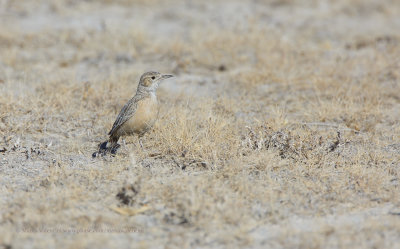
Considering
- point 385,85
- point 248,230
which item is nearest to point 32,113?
point 248,230

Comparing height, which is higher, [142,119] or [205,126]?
[142,119]

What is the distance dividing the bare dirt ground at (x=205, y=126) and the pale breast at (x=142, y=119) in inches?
10.3

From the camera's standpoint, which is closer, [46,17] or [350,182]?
[350,182]

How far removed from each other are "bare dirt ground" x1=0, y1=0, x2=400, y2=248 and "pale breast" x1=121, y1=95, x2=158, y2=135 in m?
0.26

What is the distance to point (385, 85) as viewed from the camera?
376 inches

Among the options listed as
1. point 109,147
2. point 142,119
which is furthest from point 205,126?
point 109,147

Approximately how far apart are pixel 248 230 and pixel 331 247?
76 cm

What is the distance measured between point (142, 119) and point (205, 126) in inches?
36.5

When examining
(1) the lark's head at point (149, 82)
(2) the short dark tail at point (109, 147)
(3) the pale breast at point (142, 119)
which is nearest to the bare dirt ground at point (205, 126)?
(2) the short dark tail at point (109, 147)

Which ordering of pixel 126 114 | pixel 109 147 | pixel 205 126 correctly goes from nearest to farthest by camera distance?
pixel 126 114 → pixel 109 147 → pixel 205 126

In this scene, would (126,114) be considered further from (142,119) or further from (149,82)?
(149,82)

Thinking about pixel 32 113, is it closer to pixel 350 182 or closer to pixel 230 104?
pixel 230 104

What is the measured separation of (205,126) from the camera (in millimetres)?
7148

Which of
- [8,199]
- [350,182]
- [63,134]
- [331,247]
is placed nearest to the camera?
[331,247]
